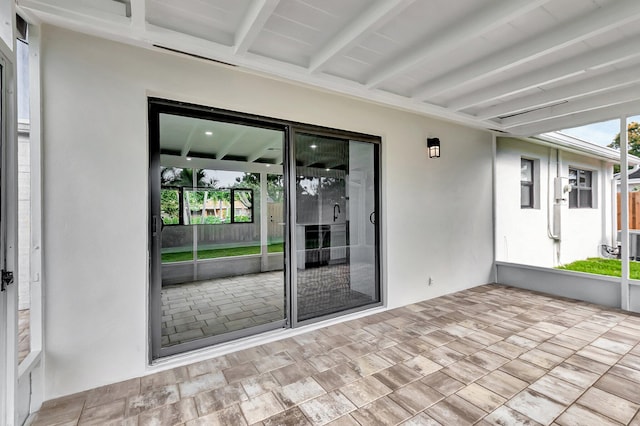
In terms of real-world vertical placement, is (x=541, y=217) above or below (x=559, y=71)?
below

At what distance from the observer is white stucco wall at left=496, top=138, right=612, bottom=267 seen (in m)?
5.05

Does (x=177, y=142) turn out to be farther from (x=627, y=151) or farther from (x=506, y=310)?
(x=627, y=151)

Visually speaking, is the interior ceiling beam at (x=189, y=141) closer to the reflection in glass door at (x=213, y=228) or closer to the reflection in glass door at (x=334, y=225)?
the reflection in glass door at (x=213, y=228)

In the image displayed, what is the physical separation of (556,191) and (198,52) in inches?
241

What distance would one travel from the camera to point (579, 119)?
4.17 metres

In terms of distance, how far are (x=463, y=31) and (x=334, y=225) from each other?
85.2 inches

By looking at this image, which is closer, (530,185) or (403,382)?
(403,382)

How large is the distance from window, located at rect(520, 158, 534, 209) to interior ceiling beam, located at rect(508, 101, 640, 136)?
678 millimetres

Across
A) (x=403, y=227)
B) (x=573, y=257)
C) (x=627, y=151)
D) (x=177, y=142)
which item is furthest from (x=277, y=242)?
(x=573, y=257)

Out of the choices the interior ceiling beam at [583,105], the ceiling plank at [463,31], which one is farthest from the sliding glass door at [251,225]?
the interior ceiling beam at [583,105]

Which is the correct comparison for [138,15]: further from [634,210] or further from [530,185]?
[530,185]

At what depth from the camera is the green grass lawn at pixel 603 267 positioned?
370 cm

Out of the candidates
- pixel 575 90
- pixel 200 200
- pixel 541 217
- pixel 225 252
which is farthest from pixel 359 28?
pixel 541 217

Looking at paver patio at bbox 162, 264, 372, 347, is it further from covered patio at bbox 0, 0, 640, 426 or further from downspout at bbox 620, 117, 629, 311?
downspout at bbox 620, 117, 629, 311
